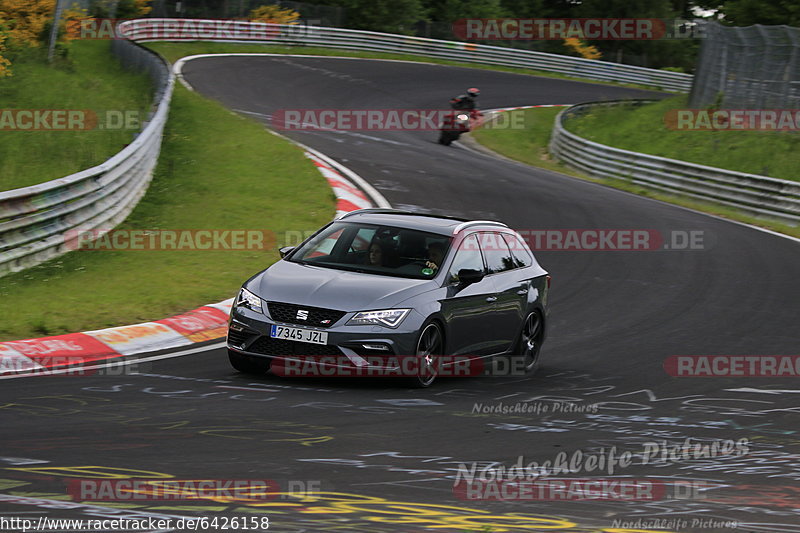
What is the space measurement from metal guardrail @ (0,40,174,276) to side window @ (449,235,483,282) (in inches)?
214

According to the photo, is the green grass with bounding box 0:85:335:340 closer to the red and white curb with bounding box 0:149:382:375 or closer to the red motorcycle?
the red and white curb with bounding box 0:149:382:375

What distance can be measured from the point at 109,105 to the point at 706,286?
52.8ft

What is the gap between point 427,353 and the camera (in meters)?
9.64

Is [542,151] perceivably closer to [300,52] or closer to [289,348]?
[300,52]

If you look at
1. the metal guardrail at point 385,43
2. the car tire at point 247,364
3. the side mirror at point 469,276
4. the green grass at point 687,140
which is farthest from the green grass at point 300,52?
the car tire at point 247,364

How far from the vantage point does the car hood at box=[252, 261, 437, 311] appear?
9.31 metres

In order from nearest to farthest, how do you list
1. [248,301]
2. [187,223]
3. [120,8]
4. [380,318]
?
1. [380,318]
2. [248,301]
3. [187,223]
4. [120,8]

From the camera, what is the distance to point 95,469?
6.07m

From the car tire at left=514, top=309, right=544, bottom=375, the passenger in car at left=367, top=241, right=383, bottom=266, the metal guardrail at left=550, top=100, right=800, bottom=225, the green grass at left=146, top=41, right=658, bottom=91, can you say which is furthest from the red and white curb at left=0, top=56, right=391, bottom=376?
the green grass at left=146, top=41, right=658, bottom=91

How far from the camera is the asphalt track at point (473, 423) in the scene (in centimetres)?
577

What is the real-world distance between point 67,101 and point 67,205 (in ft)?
44.5

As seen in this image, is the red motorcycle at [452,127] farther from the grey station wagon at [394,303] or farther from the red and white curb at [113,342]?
the grey station wagon at [394,303]

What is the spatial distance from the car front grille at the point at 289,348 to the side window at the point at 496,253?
232 centimetres

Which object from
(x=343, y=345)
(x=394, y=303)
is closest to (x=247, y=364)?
(x=343, y=345)
